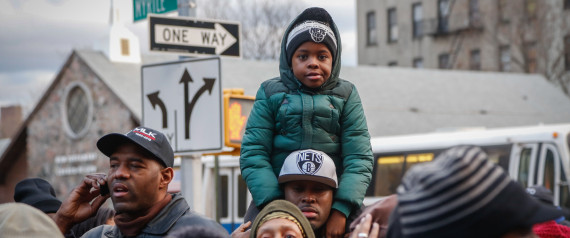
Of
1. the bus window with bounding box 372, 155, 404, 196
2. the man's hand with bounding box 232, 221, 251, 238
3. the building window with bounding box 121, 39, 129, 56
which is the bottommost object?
the bus window with bounding box 372, 155, 404, 196

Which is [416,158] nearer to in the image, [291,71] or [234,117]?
[234,117]

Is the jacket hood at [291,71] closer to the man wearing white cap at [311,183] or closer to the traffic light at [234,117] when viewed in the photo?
the man wearing white cap at [311,183]

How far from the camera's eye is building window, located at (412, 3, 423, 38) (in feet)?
164

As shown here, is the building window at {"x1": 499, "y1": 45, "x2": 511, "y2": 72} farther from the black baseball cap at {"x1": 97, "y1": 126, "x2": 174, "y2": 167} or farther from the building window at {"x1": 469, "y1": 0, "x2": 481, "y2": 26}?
the black baseball cap at {"x1": 97, "y1": 126, "x2": 174, "y2": 167}

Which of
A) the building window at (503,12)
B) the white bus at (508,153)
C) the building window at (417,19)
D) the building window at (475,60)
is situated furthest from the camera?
the building window at (417,19)

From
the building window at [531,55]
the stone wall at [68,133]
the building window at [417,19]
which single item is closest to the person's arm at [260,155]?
the stone wall at [68,133]

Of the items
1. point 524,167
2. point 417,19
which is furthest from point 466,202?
point 417,19

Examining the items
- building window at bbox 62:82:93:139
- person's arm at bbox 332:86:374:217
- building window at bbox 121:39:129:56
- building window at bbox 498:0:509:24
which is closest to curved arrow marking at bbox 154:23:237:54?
person's arm at bbox 332:86:374:217

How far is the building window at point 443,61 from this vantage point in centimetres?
4866

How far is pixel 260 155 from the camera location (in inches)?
180

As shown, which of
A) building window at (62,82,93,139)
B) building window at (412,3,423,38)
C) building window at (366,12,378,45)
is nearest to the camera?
building window at (62,82,93,139)

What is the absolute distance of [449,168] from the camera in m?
2.05

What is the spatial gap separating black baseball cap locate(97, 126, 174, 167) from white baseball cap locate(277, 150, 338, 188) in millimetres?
559

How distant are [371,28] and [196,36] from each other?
44.3 m
